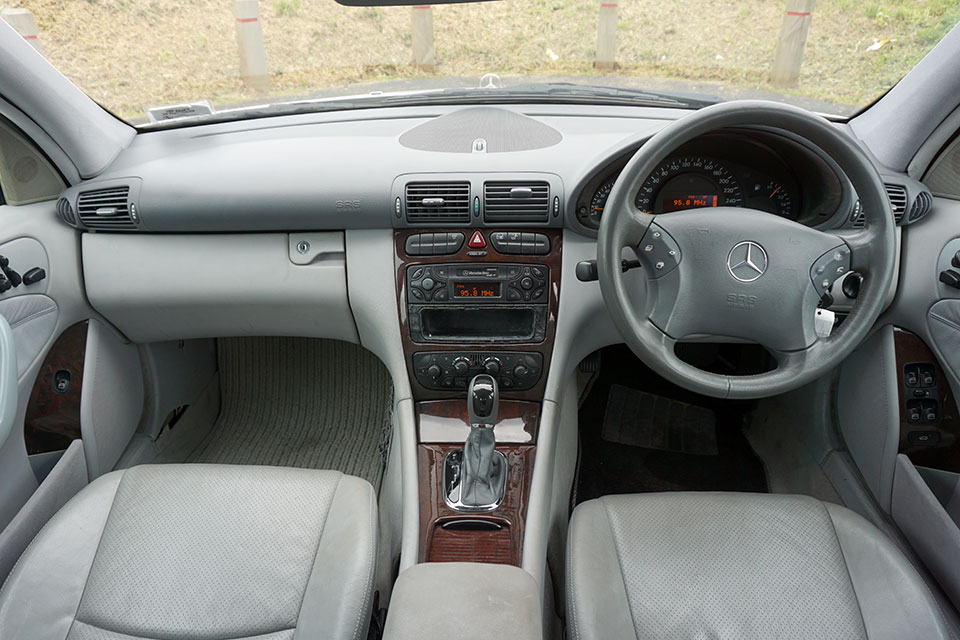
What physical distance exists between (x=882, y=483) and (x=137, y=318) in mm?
2296

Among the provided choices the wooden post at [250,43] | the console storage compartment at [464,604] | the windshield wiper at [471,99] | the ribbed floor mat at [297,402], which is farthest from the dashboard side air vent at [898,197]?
the wooden post at [250,43]

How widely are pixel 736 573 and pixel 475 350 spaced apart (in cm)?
87

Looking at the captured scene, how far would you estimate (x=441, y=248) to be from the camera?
1.78m

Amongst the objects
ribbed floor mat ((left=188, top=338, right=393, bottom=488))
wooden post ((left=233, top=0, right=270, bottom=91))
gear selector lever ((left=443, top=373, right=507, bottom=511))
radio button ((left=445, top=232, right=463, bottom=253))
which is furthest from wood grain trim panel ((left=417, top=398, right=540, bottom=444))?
wooden post ((left=233, top=0, right=270, bottom=91))

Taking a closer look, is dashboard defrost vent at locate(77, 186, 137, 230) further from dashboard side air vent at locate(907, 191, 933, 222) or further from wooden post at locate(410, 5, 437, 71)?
dashboard side air vent at locate(907, 191, 933, 222)

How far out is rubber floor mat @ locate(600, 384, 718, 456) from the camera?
2.55 metres

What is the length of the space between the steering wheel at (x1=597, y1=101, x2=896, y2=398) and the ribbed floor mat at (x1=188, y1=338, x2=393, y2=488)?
4.48 feet

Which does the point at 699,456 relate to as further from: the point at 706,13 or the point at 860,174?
the point at 706,13

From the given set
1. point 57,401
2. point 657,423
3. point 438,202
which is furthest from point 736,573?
point 57,401

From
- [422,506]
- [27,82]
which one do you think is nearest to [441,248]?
[422,506]

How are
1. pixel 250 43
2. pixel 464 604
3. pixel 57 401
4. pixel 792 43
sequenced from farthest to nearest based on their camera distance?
pixel 250 43 < pixel 792 43 < pixel 57 401 < pixel 464 604

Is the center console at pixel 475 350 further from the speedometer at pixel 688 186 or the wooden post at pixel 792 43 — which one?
the wooden post at pixel 792 43

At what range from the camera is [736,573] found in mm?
1360

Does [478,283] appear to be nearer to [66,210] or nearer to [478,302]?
[478,302]
